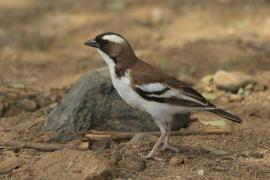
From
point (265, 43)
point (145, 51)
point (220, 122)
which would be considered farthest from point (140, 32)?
point (220, 122)

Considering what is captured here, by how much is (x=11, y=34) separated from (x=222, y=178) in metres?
6.14

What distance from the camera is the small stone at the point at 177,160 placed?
6.16m

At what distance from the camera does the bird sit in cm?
617

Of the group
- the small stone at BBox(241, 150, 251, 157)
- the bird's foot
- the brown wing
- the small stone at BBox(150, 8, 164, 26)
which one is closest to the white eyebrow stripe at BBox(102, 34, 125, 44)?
the brown wing

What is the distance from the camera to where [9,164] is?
606cm

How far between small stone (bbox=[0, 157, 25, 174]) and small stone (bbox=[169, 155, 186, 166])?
136 centimetres

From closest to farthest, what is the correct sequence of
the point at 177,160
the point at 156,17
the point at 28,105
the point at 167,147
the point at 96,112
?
the point at 177,160, the point at 167,147, the point at 96,112, the point at 28,105, the point at 156,17

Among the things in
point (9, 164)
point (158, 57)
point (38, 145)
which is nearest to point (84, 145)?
point (38, 145)

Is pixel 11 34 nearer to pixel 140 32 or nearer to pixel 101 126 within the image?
pixel 140 32

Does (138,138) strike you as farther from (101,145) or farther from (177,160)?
(177,160)

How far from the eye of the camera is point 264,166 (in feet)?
20.2

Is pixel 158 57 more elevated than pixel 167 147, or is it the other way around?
pixel 158 57

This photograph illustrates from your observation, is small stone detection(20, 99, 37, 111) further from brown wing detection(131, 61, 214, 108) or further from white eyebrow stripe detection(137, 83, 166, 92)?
white eyebrow stripe detection(137, 83, 166, 92)

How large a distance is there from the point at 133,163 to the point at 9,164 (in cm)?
112
